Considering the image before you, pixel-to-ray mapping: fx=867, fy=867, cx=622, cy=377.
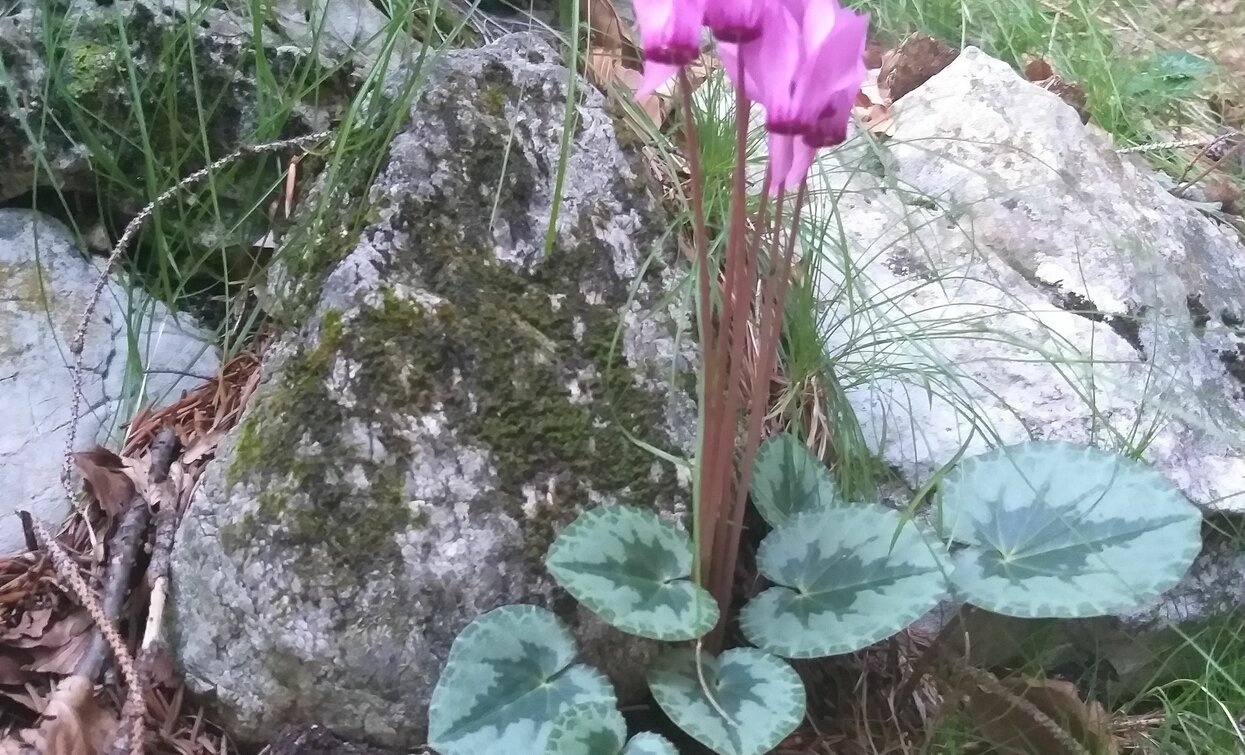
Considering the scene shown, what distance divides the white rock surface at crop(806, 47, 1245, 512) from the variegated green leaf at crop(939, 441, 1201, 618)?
73mm

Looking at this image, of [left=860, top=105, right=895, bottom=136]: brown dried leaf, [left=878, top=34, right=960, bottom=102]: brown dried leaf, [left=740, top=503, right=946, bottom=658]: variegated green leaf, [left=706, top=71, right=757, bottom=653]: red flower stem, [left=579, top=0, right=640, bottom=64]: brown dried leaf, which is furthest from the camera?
[left=878, top=34, right=960, bottom=102]: brown dried leaf

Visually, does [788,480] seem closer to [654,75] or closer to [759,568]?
[759,568]

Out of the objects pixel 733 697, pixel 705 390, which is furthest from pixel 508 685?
pixel 705 390

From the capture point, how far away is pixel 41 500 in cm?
110

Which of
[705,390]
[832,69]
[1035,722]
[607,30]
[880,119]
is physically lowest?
[1035,722]

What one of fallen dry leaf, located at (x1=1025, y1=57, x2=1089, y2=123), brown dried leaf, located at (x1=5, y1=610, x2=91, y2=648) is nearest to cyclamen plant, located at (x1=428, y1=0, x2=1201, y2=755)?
brown dried leaf, located at (x1=5, y1=610, x2=91, y2=648)

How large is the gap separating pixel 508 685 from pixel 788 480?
415 millimetres

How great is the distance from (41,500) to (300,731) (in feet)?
1.67

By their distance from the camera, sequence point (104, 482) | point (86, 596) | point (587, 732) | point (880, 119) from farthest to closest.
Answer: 1. point (880, 119)
2. point (104, 482)
3. point (86, 596)
4. point (587, 732)

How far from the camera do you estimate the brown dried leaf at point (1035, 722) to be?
37.1 inches

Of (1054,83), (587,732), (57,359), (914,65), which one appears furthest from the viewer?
(1054,83)

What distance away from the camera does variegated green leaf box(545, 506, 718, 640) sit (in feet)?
2.75

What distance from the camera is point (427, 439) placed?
96 centimetres

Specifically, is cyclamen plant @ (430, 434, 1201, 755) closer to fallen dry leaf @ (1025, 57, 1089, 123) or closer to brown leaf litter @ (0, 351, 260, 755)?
brown leaf litter @ (0, 351, 260, 755)
